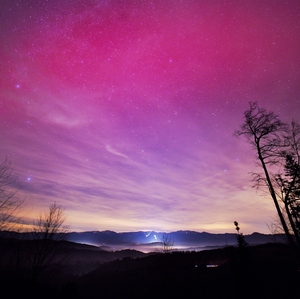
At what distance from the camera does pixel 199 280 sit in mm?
35969

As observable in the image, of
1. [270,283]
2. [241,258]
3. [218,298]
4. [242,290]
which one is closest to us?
[242,290]

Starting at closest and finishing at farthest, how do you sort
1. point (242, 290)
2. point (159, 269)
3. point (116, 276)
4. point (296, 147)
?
point (296, 147) → point (242, 290) → point (159, 269) → point (116, 276)

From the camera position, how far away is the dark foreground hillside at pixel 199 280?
2234cm

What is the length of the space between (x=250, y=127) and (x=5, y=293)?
19740mm

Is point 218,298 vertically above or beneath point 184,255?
beneath

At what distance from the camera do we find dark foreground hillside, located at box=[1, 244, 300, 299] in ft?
73.3

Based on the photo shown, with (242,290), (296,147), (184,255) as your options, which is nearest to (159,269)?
(184,255)

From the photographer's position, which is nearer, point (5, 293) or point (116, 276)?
point (5, 293)

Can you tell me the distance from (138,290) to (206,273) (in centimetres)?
1505

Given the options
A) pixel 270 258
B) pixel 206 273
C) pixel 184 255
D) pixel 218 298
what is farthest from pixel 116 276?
pixel 270 258

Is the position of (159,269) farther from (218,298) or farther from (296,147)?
(296,147)

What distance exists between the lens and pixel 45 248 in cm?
934

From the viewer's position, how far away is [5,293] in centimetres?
892

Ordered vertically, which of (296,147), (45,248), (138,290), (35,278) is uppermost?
(296,147)
